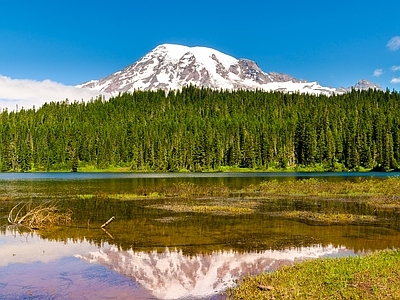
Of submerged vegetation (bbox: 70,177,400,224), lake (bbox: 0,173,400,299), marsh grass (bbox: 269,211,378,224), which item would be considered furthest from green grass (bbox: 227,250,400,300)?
submerged vegetation (bbox: 70,177,400,224)

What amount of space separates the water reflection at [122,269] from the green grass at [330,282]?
213cm

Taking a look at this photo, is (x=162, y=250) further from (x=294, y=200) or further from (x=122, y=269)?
(x=294, y=200)

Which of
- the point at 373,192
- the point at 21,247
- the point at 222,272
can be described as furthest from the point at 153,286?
the point at 373,192

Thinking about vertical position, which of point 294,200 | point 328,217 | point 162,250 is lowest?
point 162,250

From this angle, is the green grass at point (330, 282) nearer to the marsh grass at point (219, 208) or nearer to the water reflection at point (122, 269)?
Result: the water reflection at point (122, 269)

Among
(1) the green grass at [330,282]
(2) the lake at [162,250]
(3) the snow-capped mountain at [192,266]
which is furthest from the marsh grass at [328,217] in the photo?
(1) the green grass at [330,282]

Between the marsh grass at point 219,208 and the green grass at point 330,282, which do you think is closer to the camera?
the green grass at point 330,282

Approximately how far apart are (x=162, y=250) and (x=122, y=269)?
501 cm

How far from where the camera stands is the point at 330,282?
60.1ft

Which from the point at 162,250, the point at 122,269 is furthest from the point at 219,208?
the point at 122,269

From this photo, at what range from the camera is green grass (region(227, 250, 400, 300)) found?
17000 mm

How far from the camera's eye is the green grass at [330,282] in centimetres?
1700

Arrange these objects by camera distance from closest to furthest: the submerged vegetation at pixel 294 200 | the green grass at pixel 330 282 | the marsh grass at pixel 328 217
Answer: the green grass at pixel 330 282
the marsh grass at pixel 328 217
the submerged vegetation at pixel 294 200

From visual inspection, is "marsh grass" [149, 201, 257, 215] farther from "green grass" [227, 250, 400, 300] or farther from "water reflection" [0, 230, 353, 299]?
"green grass" [227, 250, 400, 300]
